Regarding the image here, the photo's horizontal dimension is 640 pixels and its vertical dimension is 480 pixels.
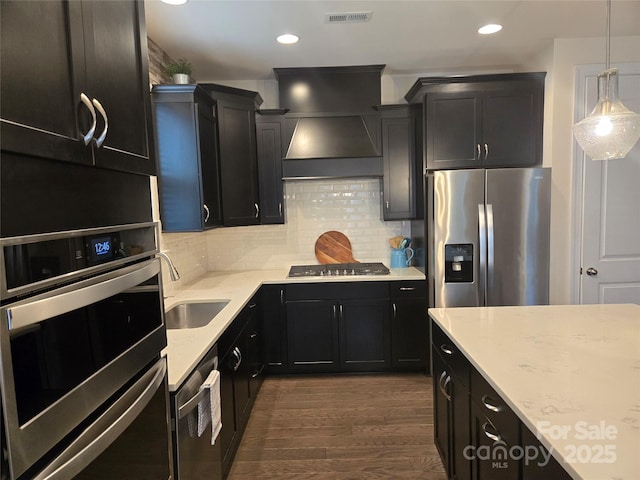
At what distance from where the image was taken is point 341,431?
2.65 m

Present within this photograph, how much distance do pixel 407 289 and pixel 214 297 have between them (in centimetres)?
161

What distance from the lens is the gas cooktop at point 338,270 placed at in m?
3.54

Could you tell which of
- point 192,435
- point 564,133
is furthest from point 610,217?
point 192,435

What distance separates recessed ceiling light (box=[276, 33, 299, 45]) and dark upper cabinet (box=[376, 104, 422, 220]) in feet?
3.22

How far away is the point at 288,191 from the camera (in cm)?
392

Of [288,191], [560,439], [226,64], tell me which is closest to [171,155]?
[226,64]

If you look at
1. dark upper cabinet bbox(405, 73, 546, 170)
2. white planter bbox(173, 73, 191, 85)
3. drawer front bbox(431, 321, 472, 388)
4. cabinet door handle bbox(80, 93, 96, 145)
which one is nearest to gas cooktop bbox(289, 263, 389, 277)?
dark upper cabinet bbox(405, 73, 546, 170)

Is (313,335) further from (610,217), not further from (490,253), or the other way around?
(610,217)

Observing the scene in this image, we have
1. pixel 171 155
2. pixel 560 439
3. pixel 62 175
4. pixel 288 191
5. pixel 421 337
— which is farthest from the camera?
pixel 288 191

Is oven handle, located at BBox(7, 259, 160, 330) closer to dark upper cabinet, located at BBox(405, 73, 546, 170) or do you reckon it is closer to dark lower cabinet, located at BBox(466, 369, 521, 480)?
dark lower cabinet, located at BBox(466, 369, 521, 480)

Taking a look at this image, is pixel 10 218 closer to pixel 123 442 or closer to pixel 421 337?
pixel 123 442

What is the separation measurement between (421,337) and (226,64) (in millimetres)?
2894

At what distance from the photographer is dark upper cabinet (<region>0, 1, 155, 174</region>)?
2.35ft

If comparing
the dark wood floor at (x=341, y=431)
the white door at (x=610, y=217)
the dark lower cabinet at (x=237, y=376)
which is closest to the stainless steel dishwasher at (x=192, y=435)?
the dark lower cabinet at (x=237, y=376)
